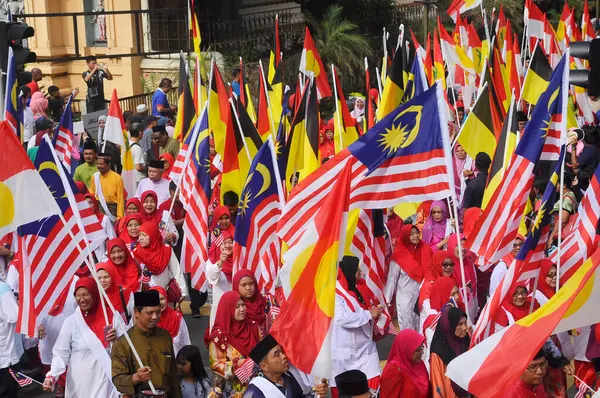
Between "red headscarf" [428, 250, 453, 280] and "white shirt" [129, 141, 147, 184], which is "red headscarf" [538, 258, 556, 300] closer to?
"red headscarf" [428, 250, 453, 280]

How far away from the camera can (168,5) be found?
24109 millimetres

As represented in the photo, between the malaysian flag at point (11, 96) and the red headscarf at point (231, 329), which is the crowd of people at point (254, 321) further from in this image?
the malaysian flag at point (11, 96)

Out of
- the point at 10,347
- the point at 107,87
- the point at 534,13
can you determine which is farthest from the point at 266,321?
the point at 107,87

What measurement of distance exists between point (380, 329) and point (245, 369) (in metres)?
1.39

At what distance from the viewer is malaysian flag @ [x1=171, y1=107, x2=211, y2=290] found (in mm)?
10117

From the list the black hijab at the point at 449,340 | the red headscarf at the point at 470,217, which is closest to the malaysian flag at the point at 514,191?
the black hijab at the point at 449,340

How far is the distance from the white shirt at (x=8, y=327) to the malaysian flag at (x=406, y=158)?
2921mm

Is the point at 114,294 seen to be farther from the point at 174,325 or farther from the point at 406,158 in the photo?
the point at 406,158

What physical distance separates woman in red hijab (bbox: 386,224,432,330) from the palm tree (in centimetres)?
1346

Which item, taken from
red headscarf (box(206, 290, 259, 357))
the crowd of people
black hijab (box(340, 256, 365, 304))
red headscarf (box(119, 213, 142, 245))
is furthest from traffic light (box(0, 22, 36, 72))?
black hijab (box(340, 256, 365, 304))

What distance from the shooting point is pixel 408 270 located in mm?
10203

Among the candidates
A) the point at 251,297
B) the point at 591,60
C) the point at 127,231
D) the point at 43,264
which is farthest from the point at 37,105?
the point at 591,60

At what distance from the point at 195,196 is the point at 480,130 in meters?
2.87

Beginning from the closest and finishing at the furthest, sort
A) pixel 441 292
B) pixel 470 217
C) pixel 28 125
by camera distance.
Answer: pixel 441 292 → pixel 470 217 → pixel 28 125
